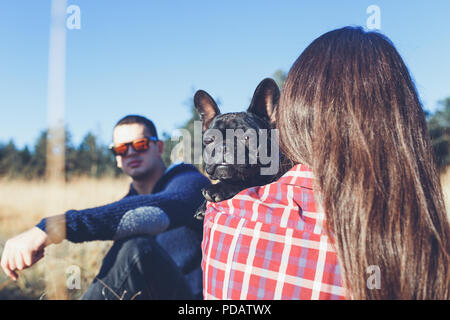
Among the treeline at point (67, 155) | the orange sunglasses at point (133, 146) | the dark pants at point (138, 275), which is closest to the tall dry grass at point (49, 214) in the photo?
the dark pants at point (138, 275)

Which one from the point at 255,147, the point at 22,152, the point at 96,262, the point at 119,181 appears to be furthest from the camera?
the point at 22,152

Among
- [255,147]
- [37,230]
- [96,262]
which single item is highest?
[255,147]

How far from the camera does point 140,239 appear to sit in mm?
2828

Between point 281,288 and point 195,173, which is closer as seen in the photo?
point 281,288

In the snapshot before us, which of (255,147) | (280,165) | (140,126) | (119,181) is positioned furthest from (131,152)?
(119,181)

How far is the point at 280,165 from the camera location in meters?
A: 2.56

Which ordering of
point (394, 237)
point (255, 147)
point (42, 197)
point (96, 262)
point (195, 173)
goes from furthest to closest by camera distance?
point (42, 197), point (96, 262), point (195, 173), point (255, 147), point (394, 237)

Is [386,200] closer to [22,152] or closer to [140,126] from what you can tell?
[140,126]

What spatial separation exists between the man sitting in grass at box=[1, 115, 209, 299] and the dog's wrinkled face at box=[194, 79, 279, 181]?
1.40ft

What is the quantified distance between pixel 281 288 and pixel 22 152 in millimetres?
31098

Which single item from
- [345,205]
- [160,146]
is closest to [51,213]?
[160,146]

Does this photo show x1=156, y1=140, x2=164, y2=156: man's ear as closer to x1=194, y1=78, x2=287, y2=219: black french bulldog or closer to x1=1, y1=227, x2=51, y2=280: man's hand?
x1=194, y1=78, x2=287, y2=219: black french bulldog

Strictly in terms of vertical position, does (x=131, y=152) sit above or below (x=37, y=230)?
above

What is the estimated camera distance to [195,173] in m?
3.45
